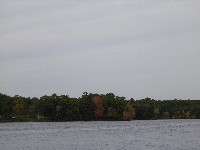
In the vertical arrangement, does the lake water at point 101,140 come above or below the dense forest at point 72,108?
below

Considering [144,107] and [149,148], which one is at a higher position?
[144,107]

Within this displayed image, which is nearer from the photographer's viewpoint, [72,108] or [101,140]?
[101,140]

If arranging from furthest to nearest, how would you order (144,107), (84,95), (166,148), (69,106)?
(144,107), (84,95), (69,106), (166,148)

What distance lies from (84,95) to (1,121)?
34312 mm

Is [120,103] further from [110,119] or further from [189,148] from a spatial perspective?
[189,148]

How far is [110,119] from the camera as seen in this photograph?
174875 millimetres

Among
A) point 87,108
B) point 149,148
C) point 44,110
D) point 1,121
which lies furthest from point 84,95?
point 149,148

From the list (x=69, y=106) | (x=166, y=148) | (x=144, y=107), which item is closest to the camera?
(x=166, y=148)

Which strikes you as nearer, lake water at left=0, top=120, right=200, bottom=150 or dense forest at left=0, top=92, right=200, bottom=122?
lake water at left=0, top=120, right=200, bottom=150

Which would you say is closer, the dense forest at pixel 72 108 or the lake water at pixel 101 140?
the lake water at pixel 101 140

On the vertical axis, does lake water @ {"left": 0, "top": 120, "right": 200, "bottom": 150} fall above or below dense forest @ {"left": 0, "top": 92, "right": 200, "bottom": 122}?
below

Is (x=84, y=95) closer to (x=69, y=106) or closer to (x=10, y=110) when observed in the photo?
(x=69, y=106)

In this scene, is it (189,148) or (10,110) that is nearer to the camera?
(189,148)

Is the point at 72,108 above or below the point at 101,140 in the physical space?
above
